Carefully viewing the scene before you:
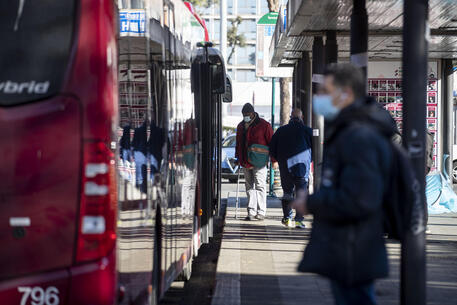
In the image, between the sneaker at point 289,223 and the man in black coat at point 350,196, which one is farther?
the sneaker at point 289,223

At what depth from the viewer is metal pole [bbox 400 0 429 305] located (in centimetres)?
633

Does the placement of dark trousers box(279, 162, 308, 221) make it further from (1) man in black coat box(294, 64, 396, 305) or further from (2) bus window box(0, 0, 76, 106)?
(1) man in black coat box(294, 64, 396, 305)

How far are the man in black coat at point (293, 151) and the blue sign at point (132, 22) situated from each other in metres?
8.12

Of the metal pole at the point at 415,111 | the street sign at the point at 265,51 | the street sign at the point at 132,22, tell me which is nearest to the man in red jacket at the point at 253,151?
the street sign at the point at 265,51

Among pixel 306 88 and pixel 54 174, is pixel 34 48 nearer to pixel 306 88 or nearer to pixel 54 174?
pixel 54 174

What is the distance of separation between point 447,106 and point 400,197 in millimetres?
14130

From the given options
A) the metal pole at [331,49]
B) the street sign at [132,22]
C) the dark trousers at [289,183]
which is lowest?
the dark trousers at [289,183]

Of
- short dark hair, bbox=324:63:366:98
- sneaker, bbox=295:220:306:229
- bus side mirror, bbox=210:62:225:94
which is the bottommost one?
sneaker, bbox=295:220:306:229

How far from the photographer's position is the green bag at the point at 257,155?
15.3 m

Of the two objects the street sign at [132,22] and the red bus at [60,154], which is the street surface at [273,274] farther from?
the street sign at [132,22]

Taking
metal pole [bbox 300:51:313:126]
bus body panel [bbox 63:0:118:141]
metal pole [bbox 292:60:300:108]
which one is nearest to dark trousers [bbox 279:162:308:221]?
metal pole [bbox 300:51:313:126]

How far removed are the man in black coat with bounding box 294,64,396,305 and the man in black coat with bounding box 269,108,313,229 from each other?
9318 mm

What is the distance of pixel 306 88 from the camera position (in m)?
19.9

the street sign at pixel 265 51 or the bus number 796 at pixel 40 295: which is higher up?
the street sign at pixel 265 51
